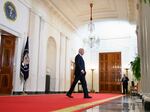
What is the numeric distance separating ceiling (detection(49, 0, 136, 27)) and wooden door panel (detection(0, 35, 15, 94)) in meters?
4.18

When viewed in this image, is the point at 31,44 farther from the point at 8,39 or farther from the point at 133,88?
the point at 133,88

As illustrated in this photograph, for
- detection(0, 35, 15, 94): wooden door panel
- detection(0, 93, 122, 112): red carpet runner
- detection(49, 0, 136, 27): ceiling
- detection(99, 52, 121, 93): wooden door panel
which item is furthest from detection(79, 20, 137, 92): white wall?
detection(0, 93, 122, 112): red carpet runner

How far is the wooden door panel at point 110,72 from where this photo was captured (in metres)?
18.6

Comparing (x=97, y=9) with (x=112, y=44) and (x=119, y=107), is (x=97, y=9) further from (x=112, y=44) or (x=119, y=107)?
(x=119, y=107)

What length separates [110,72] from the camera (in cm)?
1897

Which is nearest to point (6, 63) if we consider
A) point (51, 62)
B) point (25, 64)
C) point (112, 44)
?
point (25, 64)

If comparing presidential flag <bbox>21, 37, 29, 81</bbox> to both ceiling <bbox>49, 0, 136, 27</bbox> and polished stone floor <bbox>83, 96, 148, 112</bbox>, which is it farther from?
polished stone floor <bbox>83, 96, 148, 112</bbox>

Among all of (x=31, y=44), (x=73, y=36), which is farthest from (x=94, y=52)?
(x=31, y=44)

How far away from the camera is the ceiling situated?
12.7m

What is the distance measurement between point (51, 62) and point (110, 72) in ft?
22.4

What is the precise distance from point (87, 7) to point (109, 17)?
214cm

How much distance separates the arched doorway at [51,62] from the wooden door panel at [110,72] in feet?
21.3

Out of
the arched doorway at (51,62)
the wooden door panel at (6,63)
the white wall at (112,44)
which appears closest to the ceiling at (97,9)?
the arched doorway at (51,62)

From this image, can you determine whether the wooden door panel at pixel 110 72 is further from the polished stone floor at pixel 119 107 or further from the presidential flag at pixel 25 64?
the polished stone floor at pixel 119 107
